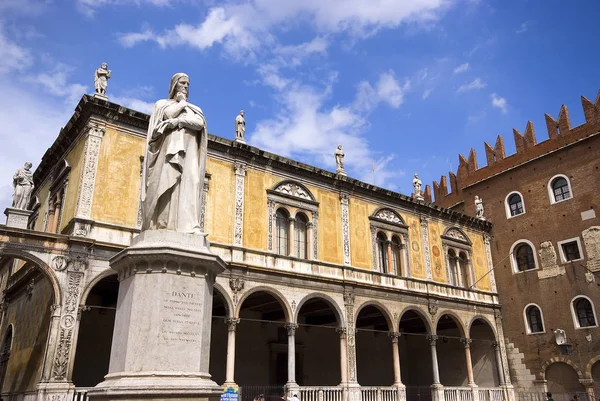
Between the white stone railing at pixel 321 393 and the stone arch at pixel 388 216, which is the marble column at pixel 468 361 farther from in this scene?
the white stone railing at pixel 321 393

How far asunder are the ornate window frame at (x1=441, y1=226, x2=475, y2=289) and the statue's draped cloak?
766 inches

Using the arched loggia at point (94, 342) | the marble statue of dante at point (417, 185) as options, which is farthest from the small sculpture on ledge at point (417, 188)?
the arched loggia at point (94, 342)

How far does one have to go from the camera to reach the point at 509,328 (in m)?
24.3

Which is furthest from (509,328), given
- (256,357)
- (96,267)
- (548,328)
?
(96,267)

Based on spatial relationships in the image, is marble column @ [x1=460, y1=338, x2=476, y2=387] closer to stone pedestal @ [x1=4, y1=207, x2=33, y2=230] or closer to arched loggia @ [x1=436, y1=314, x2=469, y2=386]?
arched loggia @ [x1=436, y1=314, x2=469, y2=386]

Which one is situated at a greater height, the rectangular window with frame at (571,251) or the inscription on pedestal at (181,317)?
the rectangular window with frame at (571,251)

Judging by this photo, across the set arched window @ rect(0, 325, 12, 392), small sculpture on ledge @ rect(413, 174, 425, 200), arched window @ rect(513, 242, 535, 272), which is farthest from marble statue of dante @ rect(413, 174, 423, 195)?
arched window @ rect(0, 325, 12, 392)

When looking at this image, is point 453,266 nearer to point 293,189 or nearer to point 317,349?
point 317,349

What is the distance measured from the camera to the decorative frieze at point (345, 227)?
64.2 feet

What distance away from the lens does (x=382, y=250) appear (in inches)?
848

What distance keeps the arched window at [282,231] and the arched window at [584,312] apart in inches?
520

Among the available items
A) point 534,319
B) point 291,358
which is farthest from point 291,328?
point 534,319

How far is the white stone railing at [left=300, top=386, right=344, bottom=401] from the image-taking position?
1651 centimetres

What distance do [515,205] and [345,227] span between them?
10.5 m
